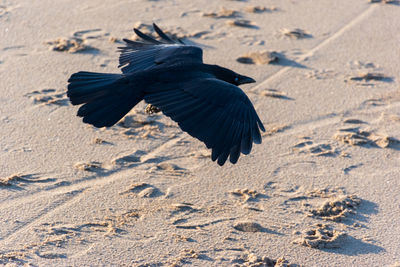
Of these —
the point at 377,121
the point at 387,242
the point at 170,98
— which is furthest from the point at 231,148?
the point at 377,121

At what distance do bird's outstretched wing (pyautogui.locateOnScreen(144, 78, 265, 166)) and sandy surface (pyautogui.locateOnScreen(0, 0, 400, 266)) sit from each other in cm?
84

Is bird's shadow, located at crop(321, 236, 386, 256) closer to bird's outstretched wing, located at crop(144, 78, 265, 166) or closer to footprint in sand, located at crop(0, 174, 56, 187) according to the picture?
bird's outstretched wing, located at crop(144, 78, 265, 166)

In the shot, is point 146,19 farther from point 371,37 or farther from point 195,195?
point 195,195

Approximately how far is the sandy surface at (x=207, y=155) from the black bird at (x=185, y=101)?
0.84 m

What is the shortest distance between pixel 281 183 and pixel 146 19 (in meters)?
3.79

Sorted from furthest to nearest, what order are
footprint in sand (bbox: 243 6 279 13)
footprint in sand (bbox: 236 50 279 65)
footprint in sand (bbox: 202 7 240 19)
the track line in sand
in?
footprint in sand (bbox: 243 6 279 13)
footprint in sand (bbox: 202 7 240 19)
footprint in sand (bbox: 236 50 279 65)
the track line in sand

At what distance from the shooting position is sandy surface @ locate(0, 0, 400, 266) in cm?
508

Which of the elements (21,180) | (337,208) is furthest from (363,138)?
(21,180)

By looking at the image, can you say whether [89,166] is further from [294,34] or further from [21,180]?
[294,34]

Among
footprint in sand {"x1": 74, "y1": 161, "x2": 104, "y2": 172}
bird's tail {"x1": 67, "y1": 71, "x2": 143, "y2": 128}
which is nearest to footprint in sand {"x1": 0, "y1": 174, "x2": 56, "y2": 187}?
footprint in sand {"x1": 74, "y1": 161, "x2": 104, "y2": 172}

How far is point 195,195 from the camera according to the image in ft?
18.5

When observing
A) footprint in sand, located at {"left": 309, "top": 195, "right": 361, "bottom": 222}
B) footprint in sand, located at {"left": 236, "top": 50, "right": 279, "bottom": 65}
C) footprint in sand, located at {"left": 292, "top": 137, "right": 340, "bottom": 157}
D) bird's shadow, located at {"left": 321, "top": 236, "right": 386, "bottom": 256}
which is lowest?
bird's shadow, located at {"left": 321, "top": 236, "right": 386, "bottom": 256}

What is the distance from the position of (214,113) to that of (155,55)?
53.3 inches

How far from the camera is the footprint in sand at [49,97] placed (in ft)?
22.3
